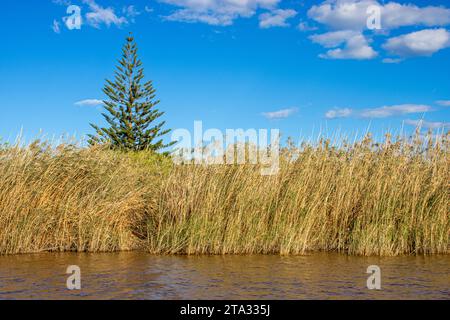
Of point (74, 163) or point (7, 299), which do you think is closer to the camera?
point (7, 299)

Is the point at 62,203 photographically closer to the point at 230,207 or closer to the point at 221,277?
the point at 230,207

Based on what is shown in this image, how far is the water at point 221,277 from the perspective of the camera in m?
6.25

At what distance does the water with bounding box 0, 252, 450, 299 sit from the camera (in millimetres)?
6254

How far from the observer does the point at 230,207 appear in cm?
940

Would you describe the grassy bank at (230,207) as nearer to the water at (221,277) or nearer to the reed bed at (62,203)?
the reed bed at (62,203)

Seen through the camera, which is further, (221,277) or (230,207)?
(230,207)

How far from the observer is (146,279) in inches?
276

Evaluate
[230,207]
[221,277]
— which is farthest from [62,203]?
[221,277]

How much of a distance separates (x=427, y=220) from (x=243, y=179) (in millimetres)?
3566

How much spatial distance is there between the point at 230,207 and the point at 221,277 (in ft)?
7.98

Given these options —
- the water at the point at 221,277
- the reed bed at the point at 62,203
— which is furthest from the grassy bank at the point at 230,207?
the water at the point at 221,277

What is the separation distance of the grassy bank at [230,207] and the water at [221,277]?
→ 475 millimetres

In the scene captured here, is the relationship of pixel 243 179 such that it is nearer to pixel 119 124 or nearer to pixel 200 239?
pixel 200 239
